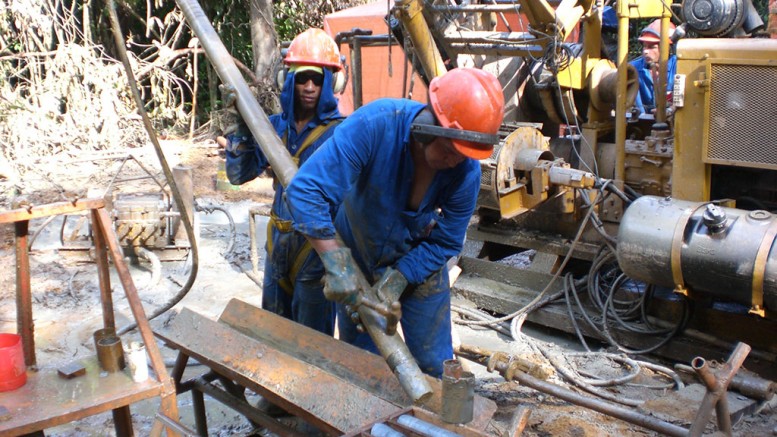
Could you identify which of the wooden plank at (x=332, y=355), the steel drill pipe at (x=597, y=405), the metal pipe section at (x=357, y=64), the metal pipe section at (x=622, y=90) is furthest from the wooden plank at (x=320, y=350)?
the metal pipe section at (x=622, y=90)

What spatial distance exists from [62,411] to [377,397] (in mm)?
1031

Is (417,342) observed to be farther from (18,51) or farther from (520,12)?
(18,51)

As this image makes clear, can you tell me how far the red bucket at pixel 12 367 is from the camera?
250 cm

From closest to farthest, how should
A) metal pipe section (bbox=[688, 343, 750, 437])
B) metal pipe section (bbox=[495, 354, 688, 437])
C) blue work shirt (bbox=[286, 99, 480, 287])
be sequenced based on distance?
metal pipe section (bbox=[688, 343, 750, 437])
metal pipe section (bbox=[495, 354, 688, 437])
blue work shirt (bbox=[286, 99, 480, 287])

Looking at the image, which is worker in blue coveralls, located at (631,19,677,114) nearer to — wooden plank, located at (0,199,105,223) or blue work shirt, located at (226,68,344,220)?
blue work shirt, located at (226,68,344,220)

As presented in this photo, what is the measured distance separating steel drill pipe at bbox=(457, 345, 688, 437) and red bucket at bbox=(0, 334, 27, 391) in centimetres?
174

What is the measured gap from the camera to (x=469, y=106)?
8.44 feet

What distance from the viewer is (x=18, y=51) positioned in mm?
10414

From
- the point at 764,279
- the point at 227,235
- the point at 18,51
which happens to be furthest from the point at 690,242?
the point at 18,51

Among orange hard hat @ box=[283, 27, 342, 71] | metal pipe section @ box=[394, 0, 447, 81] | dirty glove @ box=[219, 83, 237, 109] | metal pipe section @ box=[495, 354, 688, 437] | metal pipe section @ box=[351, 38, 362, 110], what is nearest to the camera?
metal pipe section @ box=[495, 354, 688, 437]

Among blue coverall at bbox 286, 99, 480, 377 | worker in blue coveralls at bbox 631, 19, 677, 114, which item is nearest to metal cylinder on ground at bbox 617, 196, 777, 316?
blue coverall at bbox 286, 99, 480, 377

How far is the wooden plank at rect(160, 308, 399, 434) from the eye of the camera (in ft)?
7.73

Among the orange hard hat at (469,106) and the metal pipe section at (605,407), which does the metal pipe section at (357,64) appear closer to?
the orange hard hat at (469,106)

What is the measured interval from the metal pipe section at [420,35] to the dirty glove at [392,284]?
2338 mm
